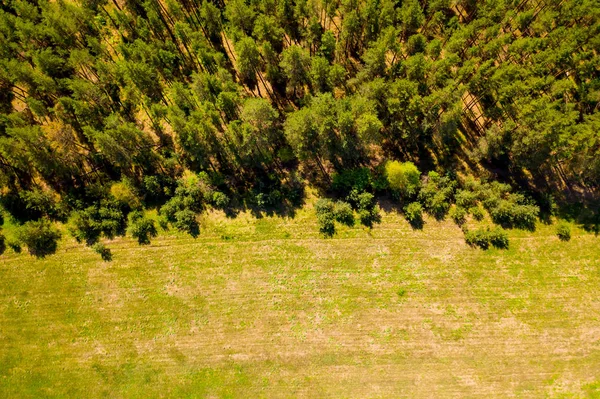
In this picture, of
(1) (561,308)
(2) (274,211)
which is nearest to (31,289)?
(2) (274,211)

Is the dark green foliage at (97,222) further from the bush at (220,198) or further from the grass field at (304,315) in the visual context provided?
the bush at (220,198)

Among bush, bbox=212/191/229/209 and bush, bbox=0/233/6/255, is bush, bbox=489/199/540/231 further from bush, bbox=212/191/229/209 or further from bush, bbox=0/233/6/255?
bush, bbox=0/233/6/255

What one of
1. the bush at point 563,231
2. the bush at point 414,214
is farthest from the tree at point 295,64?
the bush at point 563,231

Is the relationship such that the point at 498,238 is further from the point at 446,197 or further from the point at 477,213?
the point at 446,197

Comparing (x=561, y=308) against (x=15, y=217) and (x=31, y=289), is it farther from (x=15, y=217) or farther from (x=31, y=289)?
(x=15, y=217)

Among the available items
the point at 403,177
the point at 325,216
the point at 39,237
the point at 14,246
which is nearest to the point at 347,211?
the point at 325,216
